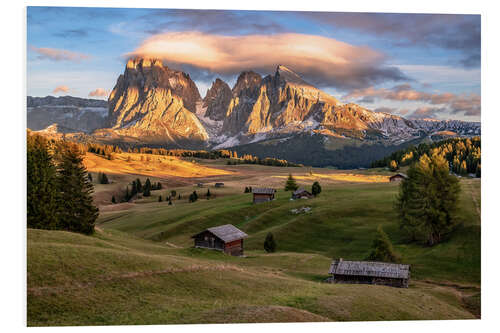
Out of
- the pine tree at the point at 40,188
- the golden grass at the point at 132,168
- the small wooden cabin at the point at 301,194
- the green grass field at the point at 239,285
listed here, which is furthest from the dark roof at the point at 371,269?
the golden grass at the point at 132,168

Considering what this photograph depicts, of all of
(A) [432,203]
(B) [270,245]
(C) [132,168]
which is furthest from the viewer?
(C) [132,168]

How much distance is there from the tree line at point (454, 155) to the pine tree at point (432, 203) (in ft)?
154

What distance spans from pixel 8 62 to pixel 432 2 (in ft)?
105

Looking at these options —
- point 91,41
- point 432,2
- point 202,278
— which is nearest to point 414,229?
point 432,2

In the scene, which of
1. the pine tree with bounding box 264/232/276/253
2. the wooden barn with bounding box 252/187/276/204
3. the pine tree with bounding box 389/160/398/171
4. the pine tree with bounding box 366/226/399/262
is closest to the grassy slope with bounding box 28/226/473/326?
the pine tree with bounding box 366/226/399/262

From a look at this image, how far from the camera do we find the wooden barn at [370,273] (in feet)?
129

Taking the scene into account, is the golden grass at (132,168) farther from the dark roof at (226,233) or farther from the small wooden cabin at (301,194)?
the dark roof at (226,233)

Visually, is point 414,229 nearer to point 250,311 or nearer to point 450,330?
point 450,330

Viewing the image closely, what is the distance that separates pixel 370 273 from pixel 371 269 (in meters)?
0.57

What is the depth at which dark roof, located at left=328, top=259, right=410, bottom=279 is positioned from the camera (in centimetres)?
3922

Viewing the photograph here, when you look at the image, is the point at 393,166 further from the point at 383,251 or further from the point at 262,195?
the point at 383,251

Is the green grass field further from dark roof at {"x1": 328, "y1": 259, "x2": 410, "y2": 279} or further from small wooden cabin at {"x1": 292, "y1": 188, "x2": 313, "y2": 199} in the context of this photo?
small wooden cabin at {"x1": 292, "y1": 188, "x2": 313, "y2": 199}

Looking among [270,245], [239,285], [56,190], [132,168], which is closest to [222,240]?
[270,245]

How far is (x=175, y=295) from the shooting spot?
27016 millimetres
